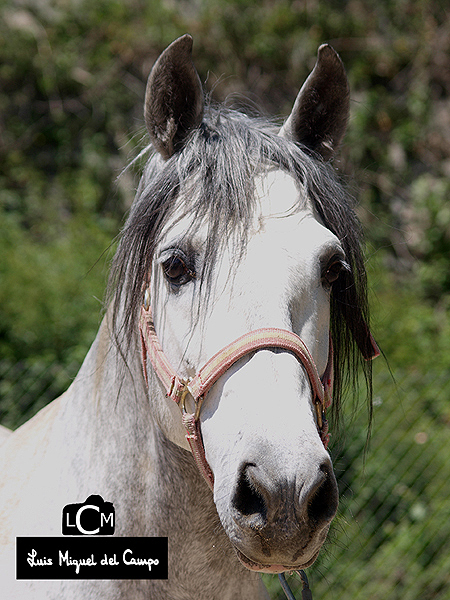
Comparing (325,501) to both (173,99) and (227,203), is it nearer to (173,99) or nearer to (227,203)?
(227,203)

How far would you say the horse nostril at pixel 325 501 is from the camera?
44.7 inches

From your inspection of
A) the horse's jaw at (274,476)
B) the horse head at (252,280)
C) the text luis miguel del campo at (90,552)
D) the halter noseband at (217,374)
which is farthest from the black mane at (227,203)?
the text luis miguel del campo at (90,552)

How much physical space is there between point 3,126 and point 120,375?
722 centimetres

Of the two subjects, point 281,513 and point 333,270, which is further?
point 333,270

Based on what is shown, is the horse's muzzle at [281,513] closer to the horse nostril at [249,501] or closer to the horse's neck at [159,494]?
the horse nostril at [249,501]

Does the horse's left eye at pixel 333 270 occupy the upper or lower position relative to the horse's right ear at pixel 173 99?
lower

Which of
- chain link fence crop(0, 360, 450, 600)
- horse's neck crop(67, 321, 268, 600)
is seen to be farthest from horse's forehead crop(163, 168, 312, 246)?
chain link fence crop(0, 360, 450, 600)

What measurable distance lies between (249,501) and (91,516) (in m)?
0.56

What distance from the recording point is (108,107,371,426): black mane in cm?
146

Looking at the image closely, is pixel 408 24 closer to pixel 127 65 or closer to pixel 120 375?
pixel 127 65

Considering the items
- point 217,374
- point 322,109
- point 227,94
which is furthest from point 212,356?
point 227,94

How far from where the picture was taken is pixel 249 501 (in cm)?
115

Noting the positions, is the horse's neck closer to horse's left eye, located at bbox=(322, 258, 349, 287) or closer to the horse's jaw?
the horse's jaw

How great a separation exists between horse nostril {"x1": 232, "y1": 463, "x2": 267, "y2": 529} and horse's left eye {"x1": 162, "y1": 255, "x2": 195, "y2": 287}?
0.50m
